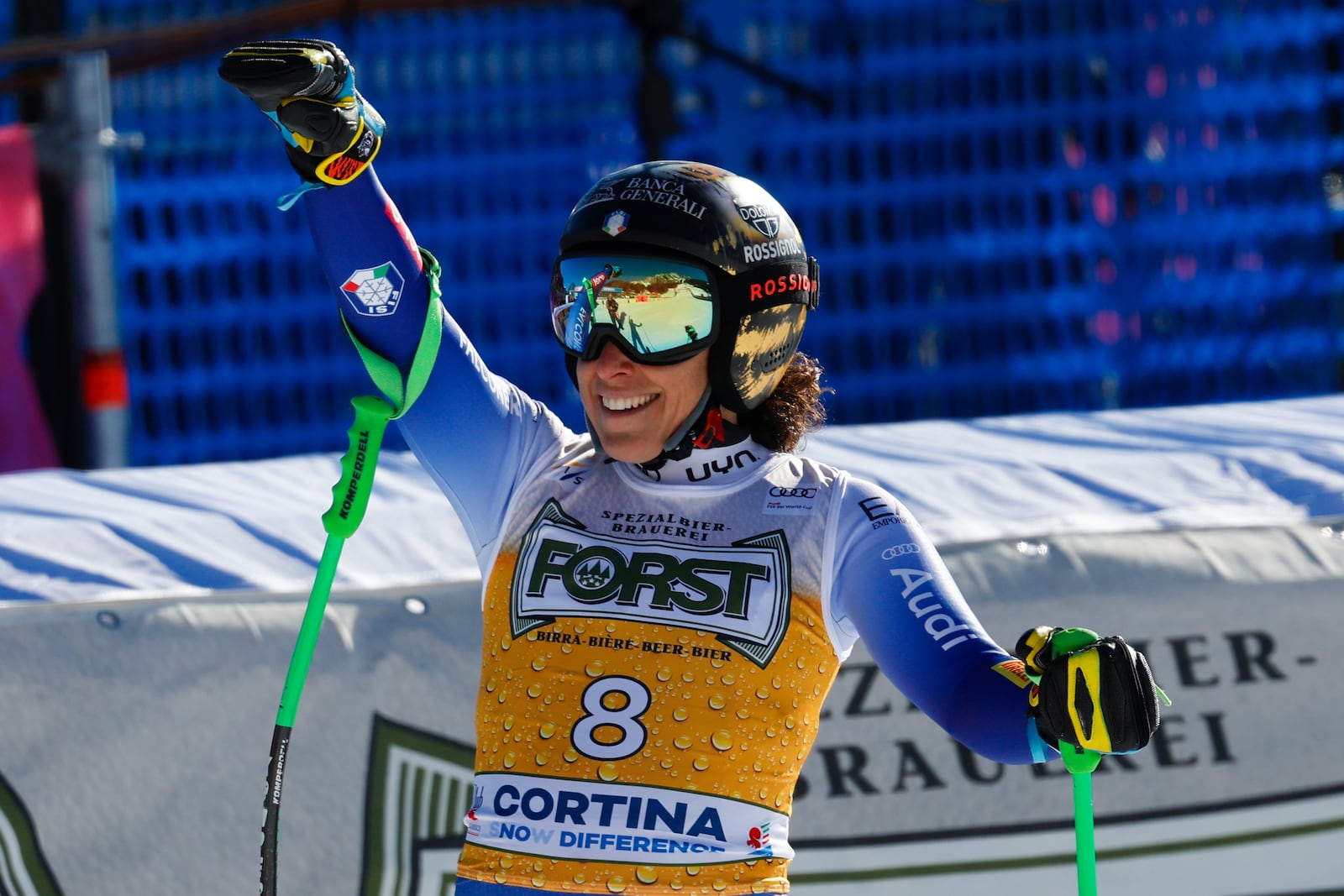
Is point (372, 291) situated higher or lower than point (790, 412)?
higher

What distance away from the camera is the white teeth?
2828mm

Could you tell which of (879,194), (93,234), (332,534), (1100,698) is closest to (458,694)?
(332,534)

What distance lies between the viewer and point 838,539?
2795 mm

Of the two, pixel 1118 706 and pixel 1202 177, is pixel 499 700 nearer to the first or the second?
pixel 1118 706

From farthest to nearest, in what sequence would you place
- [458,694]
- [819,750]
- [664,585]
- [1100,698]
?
[819,750] → [458,694] → [664,585] → [1100,698]

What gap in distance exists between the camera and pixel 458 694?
380 centimetres

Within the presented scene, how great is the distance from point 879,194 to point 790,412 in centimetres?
396

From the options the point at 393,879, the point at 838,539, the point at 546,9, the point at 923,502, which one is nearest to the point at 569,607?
the point at 838,539

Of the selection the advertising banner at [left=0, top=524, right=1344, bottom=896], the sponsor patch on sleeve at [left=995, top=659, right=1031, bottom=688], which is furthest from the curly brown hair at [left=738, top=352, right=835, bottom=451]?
the advertising banner at [left=0, top=524, right=1344, bottom=896]

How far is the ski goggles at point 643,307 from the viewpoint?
2.79 m

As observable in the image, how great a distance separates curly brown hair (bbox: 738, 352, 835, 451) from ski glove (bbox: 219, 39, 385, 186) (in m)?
0.80

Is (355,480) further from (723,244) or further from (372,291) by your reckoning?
(723,244)

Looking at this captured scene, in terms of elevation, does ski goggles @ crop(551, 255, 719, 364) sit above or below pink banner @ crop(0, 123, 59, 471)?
above

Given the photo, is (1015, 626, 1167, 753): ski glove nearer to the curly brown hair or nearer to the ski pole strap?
the curly brown hair
